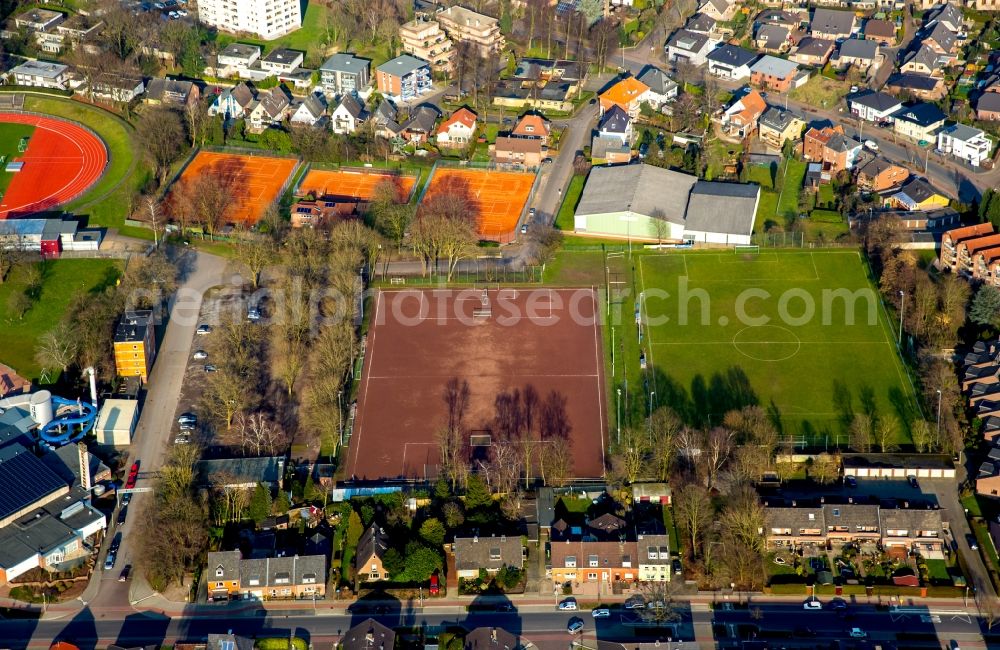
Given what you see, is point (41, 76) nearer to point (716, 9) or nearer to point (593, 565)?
point (716, 9)

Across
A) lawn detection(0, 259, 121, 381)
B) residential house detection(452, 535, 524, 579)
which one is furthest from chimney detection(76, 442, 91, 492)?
residential house detection(452, 535, 524, 579)

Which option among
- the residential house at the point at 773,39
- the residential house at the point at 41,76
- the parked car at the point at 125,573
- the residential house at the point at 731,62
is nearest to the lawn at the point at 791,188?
the residential house at the point at 731,62

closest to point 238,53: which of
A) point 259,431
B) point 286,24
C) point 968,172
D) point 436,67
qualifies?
point 286,24

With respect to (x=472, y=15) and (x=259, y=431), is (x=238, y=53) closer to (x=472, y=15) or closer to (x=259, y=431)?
(x=472, y=15)

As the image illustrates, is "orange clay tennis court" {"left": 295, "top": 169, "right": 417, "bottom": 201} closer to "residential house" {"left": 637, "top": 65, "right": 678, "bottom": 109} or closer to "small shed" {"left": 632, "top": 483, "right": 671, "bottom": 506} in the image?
"residential house" {"left": 637, "top": 65, "right": 678, "bottom": 109}

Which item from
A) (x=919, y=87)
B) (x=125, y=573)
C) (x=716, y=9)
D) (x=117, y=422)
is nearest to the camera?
(x=125, y=573)

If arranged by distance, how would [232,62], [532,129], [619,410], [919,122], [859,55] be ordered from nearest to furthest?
[619,410], [919,122], [532,129], [859,55], [232,62]

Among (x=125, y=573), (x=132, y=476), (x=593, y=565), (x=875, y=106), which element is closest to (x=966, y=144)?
(x=875, y=106)
